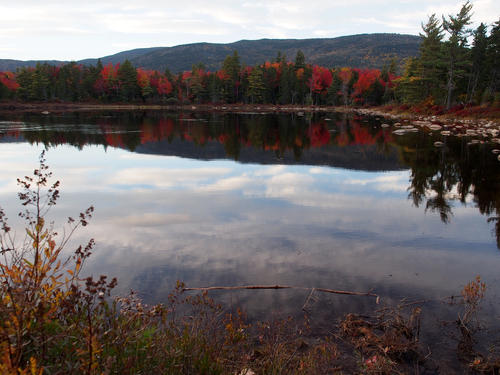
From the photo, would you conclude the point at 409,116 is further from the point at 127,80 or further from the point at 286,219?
the point at 127,80

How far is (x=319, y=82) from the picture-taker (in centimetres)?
10125

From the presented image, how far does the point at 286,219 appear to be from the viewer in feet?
37.4

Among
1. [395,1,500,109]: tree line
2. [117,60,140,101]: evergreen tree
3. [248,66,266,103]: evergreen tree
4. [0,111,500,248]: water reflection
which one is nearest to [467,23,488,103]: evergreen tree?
[395,1,500,109]: tree line

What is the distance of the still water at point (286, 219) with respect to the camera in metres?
7.42

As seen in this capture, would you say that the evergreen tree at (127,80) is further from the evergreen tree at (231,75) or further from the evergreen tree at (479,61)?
the evergreen tree at (479,61)

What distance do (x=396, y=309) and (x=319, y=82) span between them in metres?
101

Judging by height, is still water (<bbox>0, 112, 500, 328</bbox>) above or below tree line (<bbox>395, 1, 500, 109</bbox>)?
below

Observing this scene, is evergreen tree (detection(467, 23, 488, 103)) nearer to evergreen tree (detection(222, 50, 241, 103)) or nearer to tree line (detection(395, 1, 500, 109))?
tree line (detection(395, 1, 500, 109))

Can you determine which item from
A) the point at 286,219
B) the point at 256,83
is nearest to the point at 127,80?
the point at 256,83

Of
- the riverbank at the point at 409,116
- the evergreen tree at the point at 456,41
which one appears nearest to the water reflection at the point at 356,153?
the riverbank at the point at 409,116

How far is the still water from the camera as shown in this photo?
24.3 ft

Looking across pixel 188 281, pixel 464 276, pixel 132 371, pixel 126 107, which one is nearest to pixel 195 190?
pixel 188 281

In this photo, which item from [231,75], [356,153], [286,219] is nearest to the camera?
[286,219]

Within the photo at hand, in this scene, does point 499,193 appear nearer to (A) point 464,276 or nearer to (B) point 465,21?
(A) point 464,276
